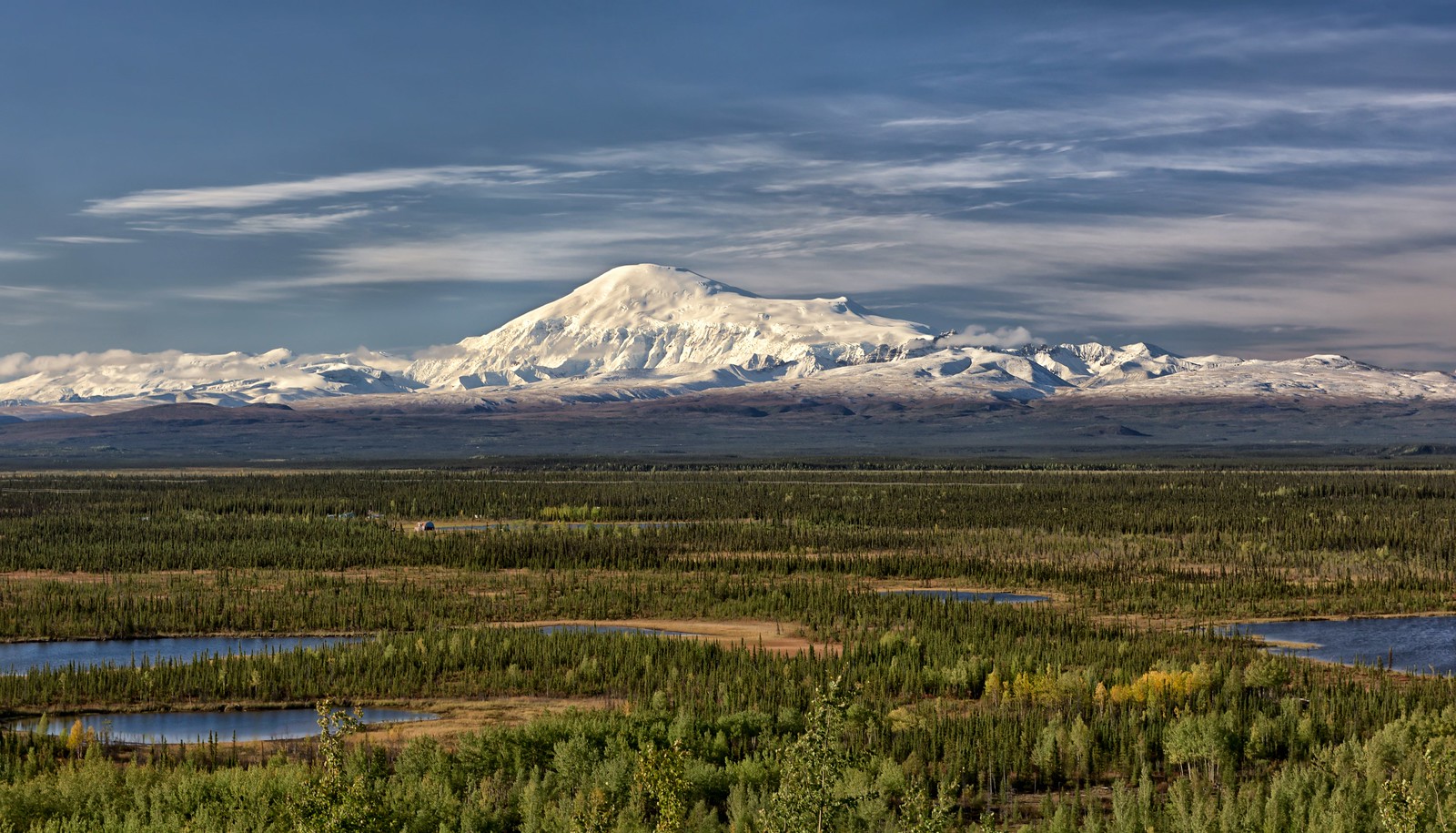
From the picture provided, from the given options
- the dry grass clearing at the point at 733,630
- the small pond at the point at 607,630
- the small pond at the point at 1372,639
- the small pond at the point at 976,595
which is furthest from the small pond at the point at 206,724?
the small pond at the point at 1372,639

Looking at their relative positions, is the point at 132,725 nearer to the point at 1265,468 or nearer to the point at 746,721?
the point at 746,721

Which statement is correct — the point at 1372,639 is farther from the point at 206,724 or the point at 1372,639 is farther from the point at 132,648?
the point at 132,648

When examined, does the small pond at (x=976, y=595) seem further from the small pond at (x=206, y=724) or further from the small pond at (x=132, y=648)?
the small pond at (x=206, y=724)

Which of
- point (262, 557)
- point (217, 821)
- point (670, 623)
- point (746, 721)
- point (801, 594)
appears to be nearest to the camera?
point (217, 821)

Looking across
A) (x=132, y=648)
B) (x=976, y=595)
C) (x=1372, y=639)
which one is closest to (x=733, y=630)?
(x=976, y=595)

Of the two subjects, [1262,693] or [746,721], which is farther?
[1262,693]

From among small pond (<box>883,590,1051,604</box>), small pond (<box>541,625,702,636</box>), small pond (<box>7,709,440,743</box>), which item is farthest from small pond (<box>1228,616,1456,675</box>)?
small pond (<box>7,709,440,743</box>)

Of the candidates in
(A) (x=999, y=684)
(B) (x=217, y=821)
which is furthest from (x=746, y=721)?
(B) (x=217, y=821)
